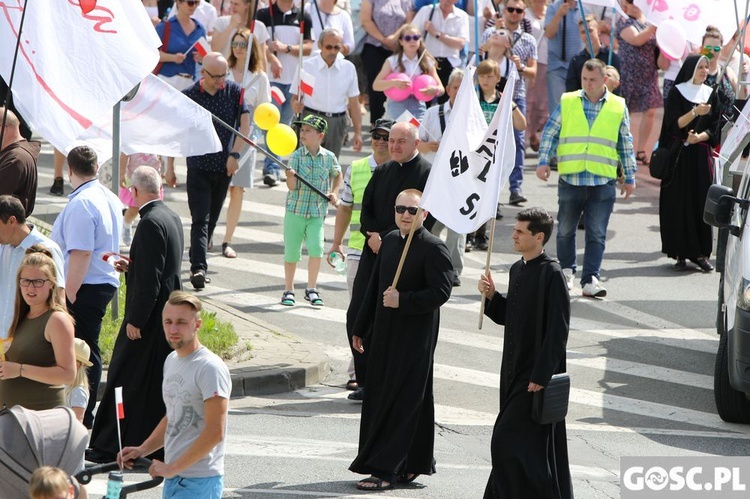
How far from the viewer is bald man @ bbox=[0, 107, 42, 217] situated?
34.4ft

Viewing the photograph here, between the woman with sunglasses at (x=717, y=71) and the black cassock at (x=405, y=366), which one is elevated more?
the woman with sunglasses at (x=717, y=71)

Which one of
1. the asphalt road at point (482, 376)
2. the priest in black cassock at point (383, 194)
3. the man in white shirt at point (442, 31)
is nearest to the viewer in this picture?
the asphalt road at point (482, 376)

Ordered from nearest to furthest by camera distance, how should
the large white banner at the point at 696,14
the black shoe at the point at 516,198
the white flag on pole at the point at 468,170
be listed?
the white flag on pole at the point at 468,170
the large white banner at the point at 696,14
the black shoe at the point at 516,198

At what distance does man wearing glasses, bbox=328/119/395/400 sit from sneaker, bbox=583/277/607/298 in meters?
3.46

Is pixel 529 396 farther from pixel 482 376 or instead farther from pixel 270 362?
pixel 482 376

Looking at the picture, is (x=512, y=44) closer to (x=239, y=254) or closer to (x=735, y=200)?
(x=239, y=254)

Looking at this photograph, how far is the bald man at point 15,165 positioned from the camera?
34.4 feet

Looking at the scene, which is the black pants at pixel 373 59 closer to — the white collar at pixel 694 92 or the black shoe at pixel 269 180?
the black shoe at pixel 269 180

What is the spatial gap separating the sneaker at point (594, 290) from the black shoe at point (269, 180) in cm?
511

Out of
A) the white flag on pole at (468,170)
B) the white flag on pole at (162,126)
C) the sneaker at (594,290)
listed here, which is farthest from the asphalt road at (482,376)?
the white flag on pole at (162,126)

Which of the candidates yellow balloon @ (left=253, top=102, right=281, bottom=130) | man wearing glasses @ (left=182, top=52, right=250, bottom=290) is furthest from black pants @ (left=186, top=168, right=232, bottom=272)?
yellow balloon @ (left=253, top=102, right=281, bottom=130)

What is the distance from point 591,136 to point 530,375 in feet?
22.0

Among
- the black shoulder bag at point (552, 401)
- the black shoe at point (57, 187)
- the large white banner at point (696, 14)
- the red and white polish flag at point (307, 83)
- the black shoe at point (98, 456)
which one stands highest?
the large white banner at point (696, 14)

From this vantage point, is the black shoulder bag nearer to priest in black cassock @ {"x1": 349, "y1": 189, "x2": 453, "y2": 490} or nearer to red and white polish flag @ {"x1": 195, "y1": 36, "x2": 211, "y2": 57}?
priest in black cassock @ {"x1": 349, "y1": 189, "x2": 453, "y2": 490}
